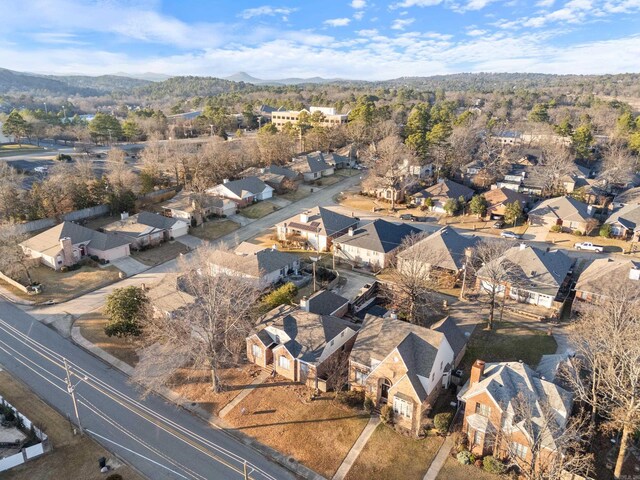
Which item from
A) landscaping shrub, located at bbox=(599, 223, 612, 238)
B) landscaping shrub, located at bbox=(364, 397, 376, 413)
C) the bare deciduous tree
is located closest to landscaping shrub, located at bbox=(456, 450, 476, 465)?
landscaping shrub, located at bbox=(364, 397, 376, 413)

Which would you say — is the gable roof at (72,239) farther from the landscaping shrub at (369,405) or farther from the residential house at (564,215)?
the residential house at (564,215)

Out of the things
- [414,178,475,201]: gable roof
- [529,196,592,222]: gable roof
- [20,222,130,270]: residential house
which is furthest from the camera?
[414,178,475,201]: gable roof

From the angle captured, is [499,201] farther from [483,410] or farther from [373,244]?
[483,410]

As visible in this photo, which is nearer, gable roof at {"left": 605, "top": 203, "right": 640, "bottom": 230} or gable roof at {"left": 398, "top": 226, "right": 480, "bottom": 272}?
gable roof at {"left": 398, "top": 226, "right": 480, "bottom": 272}

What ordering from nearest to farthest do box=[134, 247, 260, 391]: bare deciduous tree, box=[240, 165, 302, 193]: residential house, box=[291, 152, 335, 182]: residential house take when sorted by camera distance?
box=[134, 247, 260, 391]: bare deciduous tree, box=[240, 165, 302, 193]: residential house, box=[291, 152, 335, 182]: residential house

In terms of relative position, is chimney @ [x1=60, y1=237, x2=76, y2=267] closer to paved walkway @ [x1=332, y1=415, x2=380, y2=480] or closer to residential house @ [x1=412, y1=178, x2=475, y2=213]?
paved walkway @ [x1=332, y1=415, x2=380, y2=480]

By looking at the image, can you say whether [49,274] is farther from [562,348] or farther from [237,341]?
[562,348]

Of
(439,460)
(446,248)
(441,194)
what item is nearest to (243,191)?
(441,194)
